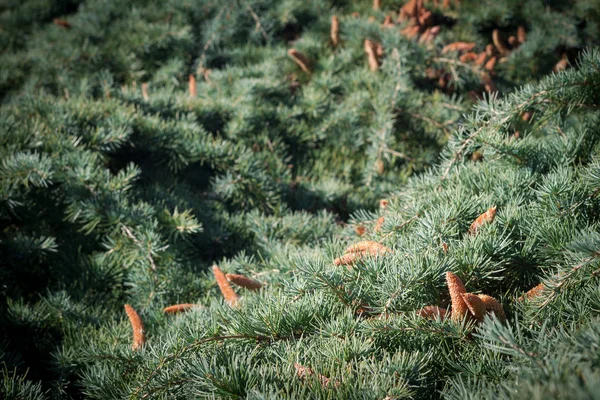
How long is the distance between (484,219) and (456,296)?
0.25 meters

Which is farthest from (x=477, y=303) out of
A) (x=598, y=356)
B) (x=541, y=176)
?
(x=541, y=176)

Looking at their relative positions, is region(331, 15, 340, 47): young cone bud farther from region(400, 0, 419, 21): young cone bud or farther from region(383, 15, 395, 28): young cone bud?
region(400, 0, 419, 21): young cone bud

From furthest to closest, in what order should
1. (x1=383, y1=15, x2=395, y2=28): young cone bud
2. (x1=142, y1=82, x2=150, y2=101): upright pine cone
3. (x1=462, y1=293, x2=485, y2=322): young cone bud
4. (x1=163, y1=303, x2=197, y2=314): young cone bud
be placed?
(x1=383, y1=15, x2=395, y2=28): young cone bud → (x1=142, y1=82, x2=150, y2=101): upright pine cone → (x1=163, y1=303, x2=197, y2=314): young cone bud → (x1=462, y1=293, x2=485, y2=322): young cone bud

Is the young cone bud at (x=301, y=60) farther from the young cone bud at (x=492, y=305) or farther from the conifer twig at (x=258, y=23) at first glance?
the young cone bud at (x=492, y=305)

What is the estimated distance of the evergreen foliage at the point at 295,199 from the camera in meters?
0.85

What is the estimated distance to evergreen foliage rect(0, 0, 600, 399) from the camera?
0.85m

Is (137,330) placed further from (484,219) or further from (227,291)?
(484,219)

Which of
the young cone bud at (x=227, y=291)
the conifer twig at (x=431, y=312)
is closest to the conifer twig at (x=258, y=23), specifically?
the young cone bud at (x=227, y=291)

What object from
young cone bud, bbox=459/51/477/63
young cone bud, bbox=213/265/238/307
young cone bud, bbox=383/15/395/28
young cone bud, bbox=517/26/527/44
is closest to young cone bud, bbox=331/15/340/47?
young cone bud, bbox=383/15/395/28

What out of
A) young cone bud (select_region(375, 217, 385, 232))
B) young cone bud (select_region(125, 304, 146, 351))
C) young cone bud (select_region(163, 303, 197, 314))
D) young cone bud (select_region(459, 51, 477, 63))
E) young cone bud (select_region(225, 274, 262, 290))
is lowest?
young cone bud (select_region(163, 303, 197, 314))

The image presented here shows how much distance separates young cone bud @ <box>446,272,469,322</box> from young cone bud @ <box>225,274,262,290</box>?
20.0 inches

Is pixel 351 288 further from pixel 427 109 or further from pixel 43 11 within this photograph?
pixel 43 11

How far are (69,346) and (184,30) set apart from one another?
182 centimetres

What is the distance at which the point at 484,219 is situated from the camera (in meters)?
1.04
